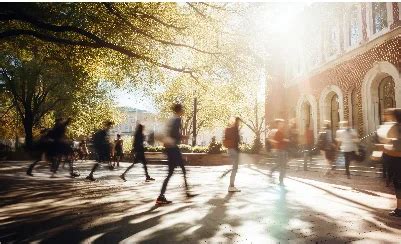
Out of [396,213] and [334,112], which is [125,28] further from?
[334,112]

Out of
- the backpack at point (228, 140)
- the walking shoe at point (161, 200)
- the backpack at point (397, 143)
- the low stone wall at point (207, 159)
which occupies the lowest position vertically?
the walking shoe at point (161, 200)

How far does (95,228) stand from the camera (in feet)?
16.1

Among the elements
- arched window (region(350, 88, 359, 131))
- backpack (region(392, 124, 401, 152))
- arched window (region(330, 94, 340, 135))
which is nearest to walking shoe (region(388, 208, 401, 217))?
backpack (region(392, 124, 401, 152))

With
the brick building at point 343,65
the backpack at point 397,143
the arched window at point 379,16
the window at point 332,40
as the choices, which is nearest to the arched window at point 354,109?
the brick building at point 343,65

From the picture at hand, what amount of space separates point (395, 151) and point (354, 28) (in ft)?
47.9

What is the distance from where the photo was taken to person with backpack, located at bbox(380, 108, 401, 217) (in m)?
5.77

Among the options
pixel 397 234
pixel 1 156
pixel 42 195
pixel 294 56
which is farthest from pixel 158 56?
pixel 1 156

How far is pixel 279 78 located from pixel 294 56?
2325mm

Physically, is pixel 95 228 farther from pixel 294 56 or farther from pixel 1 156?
pixel 1 156

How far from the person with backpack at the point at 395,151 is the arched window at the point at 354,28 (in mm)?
13507

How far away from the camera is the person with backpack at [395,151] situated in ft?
18.9

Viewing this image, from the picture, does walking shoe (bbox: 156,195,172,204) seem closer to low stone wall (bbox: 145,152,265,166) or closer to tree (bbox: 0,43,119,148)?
low stone wall (bbox: 145,152,265,166)

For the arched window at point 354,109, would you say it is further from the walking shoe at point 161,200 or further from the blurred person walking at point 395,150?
the walking shoe at point 161,200

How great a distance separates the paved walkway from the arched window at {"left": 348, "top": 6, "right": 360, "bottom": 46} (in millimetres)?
11381
